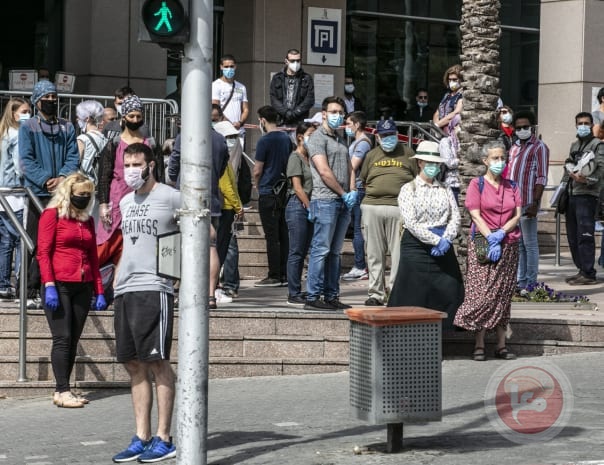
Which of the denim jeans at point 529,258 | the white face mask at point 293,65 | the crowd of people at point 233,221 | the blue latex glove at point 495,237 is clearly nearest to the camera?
the crowd of people at point 233,221

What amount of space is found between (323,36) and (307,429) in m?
13.0

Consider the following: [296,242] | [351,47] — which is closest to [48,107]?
[296,242]

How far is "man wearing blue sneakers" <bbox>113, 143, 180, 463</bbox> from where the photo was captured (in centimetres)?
833

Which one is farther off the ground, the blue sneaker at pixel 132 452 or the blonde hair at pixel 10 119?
the blonde hair at pixel 10 119

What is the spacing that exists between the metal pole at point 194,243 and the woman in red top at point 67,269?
8.44 feet

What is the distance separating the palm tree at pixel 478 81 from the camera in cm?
1412

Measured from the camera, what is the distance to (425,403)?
834 cm

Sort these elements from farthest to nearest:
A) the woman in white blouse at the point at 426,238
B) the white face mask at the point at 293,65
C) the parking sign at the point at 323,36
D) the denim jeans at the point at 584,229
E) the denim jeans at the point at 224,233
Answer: the parking sign at the point at 323,36, the white face mask at the point at 293,65, the denim jeans at the point at 584,229, the denim jeans at the point at 224,233, the woman in white blouse at the point at 426,238

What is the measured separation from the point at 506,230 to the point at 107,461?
488 cm

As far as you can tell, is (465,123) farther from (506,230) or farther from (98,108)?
(98,108)

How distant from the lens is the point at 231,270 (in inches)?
535

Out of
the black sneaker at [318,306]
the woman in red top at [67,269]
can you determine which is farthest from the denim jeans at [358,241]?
the woman in red top at [67,269]

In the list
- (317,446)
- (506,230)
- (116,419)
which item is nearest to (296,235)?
(506,230)
